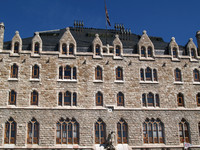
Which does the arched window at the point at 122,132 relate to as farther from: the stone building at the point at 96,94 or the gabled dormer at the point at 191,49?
the gabled dormer at the point at 191,49

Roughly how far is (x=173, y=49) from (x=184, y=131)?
35.6 ft

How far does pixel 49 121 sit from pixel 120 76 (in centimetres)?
1042

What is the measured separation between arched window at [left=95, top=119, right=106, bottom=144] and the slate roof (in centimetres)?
954

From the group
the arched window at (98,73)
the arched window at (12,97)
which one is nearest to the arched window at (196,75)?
the arched window at (98,73)

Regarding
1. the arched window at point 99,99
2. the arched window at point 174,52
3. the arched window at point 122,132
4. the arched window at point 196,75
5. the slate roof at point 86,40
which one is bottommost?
the arched window at point 122,132

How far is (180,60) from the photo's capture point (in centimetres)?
3978

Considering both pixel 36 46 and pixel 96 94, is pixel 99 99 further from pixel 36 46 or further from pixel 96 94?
pixel 36 46

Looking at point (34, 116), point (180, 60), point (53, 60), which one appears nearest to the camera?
point (34, 116)

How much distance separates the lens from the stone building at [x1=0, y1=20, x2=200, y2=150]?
34906mm

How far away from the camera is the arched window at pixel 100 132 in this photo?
35434mm

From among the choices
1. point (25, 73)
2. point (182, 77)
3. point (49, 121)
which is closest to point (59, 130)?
point (49, 121)

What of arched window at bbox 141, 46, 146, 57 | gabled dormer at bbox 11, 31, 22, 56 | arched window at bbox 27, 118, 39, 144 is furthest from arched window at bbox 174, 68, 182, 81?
gabled dormer at bbox 11, 31, 22, 56

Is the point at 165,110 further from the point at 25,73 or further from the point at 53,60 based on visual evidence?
the point at 25,73

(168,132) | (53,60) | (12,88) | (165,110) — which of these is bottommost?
(168,132)
